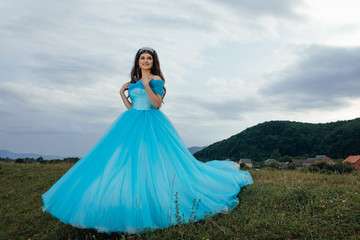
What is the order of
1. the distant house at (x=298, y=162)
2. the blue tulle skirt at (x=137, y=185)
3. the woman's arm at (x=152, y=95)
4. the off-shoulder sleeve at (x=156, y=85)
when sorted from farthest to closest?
the distant house at (x=298, y=162) → the off-shoulder sleeve at (x=156, y=85) → the woman's arm at (x=152, y=95) → the blue tulle skirt at (x=137, y=185)

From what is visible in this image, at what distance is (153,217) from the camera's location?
4.34 metres

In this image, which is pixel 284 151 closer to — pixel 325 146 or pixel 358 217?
pixel 325 146

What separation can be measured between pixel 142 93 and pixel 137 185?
2180 millimetres

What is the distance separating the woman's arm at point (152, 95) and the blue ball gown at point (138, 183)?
0.14 metres

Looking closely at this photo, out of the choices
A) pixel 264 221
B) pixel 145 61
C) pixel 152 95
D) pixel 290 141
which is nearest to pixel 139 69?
pixel 145 61

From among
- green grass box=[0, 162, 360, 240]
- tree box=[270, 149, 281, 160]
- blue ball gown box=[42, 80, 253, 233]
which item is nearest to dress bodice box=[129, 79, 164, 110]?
blue ball gown box=[42, 80, 253, 233]

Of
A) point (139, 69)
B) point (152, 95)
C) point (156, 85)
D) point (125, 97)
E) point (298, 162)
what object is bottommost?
point (298, 162)

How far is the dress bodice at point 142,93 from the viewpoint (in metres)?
5.75

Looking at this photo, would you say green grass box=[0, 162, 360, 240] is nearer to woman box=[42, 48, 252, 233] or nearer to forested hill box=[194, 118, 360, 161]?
woman box=[42, 48, 252, 233]

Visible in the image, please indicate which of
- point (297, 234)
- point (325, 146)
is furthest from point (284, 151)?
point (297, 234)

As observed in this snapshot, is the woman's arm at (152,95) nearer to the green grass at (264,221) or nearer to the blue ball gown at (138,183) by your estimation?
the blue ball gown at (138,183)

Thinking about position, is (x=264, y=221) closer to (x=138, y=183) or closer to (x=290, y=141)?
(x=138, y=183)

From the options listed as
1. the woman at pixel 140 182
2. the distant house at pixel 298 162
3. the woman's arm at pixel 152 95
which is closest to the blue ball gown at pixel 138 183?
the woman at pixel 140 182

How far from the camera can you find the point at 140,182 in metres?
4.44
